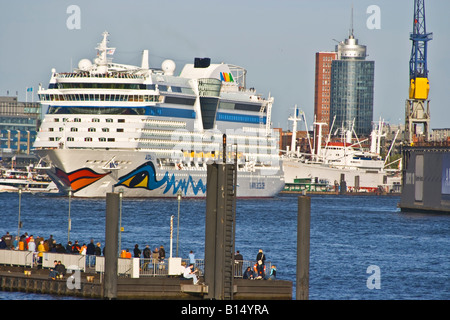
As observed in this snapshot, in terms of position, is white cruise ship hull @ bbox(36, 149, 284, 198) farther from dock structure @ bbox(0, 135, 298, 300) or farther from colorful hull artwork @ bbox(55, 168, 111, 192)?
dock structure @ bbox(0, 135, 298, 300)

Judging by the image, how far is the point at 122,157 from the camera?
3814 inches

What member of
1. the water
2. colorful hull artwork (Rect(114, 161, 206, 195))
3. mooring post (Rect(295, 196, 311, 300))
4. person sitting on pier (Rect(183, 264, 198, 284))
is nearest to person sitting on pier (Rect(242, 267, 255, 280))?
person sitting on pier (Rect(183, 264, 198, 284))

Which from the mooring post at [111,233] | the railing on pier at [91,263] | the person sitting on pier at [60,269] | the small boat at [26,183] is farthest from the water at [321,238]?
the small boat at [26,183]

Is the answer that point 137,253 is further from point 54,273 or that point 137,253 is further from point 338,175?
point 338,175

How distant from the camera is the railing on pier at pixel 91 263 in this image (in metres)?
35.6

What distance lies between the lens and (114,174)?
313ft

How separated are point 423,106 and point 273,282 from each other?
233 feet

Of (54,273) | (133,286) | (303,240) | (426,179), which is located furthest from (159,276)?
(426,179)

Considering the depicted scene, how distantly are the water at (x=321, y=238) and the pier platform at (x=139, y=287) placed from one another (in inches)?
28.2

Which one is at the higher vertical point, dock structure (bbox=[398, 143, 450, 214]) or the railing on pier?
dock structure (bbox=[398, 143, 450, 214])

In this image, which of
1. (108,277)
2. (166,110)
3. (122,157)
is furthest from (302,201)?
(166,110)

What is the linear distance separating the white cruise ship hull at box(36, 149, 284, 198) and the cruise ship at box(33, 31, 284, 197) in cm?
9

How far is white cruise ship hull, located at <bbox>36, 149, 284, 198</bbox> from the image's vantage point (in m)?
95.2
